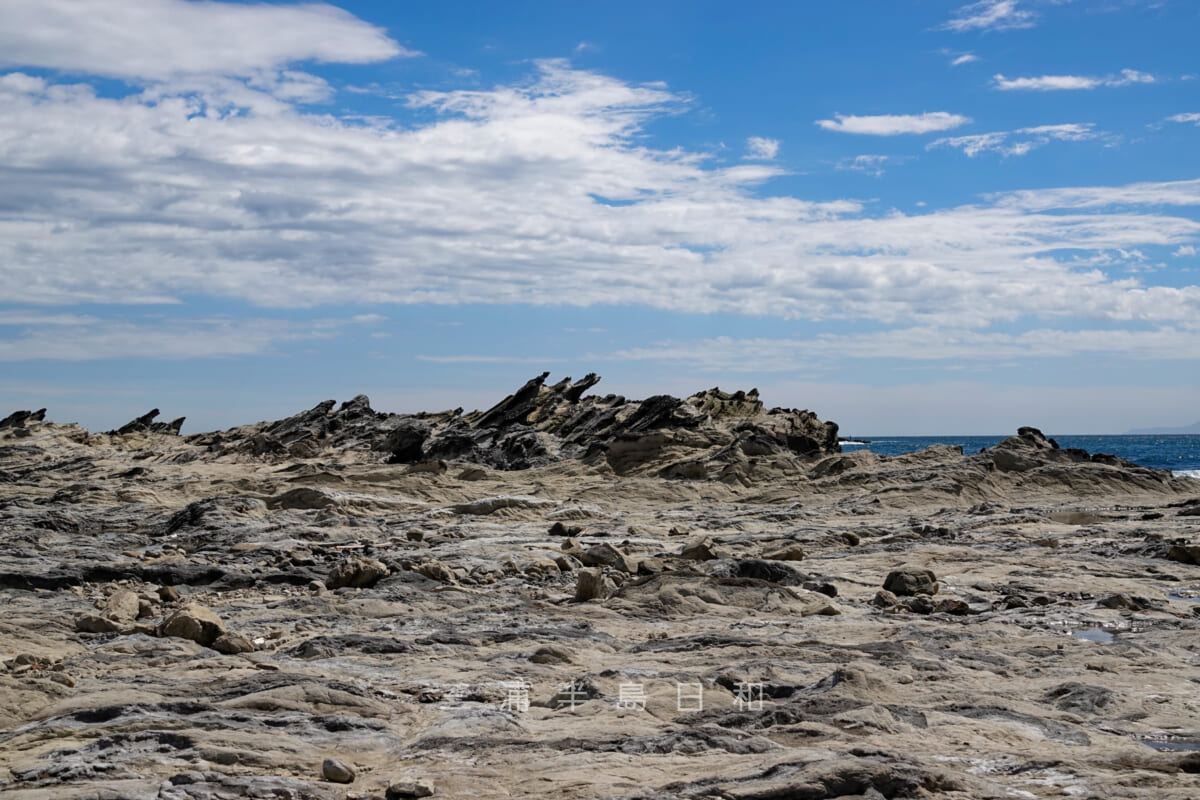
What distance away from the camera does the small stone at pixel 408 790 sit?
15.1 ft

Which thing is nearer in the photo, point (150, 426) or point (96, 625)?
point (96, 625)

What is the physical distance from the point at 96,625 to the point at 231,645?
1.55 metres

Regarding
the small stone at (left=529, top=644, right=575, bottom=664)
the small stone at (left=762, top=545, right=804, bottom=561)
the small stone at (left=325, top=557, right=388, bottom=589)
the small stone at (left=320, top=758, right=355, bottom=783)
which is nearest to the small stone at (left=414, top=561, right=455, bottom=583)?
the small stone at (left=325, top=557, right=388, bottom=589)

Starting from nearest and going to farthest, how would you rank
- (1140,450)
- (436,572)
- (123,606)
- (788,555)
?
(123,606) → (436,572) → (788,555) → (1140,450)

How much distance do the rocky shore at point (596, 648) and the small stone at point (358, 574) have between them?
0.11 feet

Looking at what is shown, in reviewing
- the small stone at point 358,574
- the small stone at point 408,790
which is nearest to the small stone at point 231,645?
the small stone at point 358,574

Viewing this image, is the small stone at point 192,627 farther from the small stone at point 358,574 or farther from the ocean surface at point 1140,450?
the ocean surface at point 1140,450

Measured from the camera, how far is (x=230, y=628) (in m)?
8.98

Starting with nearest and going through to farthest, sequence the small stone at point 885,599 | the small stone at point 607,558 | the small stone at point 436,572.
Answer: the small stone at point 885,599, the small stone at point 436,572, the small stone at point 607,558

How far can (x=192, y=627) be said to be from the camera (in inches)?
311

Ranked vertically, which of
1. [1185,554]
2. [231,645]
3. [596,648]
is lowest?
[596,648]

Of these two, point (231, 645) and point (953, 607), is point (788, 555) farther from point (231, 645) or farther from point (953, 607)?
point (231, 645)

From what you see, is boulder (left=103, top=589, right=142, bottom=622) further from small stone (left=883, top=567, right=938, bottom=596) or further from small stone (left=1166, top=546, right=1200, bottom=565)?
small stone (left=1166, top=546, right=1200, bottom=565)

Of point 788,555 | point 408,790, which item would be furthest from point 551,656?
point 788,555
